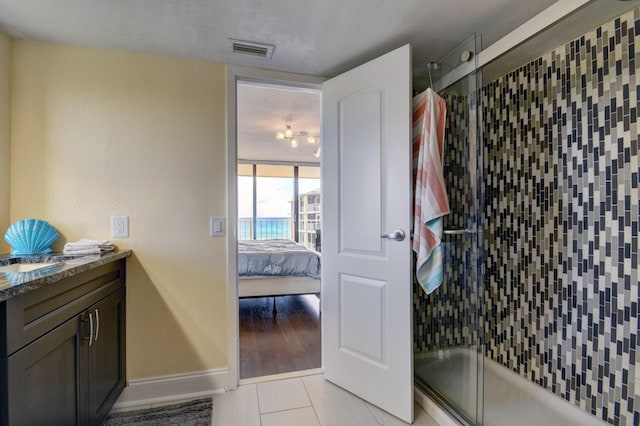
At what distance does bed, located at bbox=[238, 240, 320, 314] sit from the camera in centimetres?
339

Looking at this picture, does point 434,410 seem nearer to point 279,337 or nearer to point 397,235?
point 397,235

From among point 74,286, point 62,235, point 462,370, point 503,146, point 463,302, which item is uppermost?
point 503,146

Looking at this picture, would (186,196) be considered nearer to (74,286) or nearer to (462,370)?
(74,286)

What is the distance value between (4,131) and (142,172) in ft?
2.28

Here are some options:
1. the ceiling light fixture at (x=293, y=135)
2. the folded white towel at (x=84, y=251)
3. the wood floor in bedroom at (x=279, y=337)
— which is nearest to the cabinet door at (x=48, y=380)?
the folded white towel at (x=84, y=251)

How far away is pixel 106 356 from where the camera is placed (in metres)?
1.55

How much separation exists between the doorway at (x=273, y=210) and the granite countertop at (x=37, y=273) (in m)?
0.79

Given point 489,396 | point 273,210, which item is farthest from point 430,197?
point 273,210

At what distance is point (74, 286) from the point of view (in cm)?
124

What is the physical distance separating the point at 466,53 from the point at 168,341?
7.96 feet

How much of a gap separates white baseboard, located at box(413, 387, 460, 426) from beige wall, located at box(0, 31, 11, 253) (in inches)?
98.7

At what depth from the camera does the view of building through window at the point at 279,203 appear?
659 cm

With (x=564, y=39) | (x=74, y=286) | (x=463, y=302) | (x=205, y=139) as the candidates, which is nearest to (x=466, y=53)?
(x=564, y=39)

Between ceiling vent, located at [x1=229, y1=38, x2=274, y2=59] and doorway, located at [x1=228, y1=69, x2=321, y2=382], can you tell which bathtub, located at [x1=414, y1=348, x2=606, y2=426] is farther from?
ceiling vent, located at [x1=229, y1=38, x2=274, y2=59]
